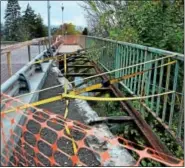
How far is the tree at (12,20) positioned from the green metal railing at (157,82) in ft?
7.87

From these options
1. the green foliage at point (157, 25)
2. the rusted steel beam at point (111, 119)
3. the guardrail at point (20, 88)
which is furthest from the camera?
the green foliage at point (157, 25)

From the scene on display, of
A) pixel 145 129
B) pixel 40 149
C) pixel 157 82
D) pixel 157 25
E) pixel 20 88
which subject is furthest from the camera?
pixel 157 25

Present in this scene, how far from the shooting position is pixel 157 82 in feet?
20.2

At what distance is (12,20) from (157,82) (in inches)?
138

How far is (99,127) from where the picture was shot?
15.9ft

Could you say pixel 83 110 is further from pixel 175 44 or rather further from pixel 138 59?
pixel 175 44

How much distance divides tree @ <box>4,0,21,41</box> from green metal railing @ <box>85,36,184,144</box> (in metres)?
2.40

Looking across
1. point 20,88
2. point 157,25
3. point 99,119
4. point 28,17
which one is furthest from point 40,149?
point 28,17

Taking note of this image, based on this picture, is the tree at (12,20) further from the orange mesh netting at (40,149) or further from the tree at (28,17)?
the orange mesh netting at (40,149)

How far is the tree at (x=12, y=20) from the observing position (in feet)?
22.9

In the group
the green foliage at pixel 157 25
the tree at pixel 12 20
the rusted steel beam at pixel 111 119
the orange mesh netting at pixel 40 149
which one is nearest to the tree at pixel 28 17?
the tree at pixel 12 20

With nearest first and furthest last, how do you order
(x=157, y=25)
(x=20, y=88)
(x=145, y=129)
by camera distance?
(x=145, y=129) < (x=20, y=88) < (x=157, y=25)

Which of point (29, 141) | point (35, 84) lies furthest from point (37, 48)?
point (29, 141)

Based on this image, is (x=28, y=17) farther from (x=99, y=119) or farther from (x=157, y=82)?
(x=99, y=119)
